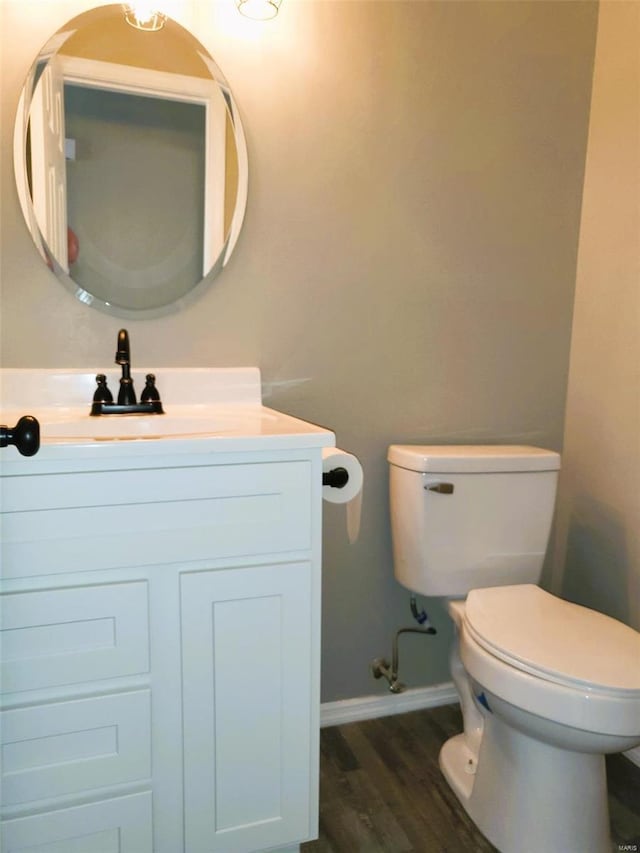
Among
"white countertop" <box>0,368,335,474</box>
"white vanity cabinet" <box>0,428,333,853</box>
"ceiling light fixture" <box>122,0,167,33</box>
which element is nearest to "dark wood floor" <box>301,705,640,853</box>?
Result: "white vanity cabinet" <box>0,428,333,853</box>

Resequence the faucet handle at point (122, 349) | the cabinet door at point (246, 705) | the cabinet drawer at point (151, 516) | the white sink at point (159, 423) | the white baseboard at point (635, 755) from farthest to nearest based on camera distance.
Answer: the white baseboard at point (635, 755), the faucet handle at point (122, 349), the white sink at point (159, 423), the cabinet door at point (246, 705), the cabinet drawer at point (151, 516)

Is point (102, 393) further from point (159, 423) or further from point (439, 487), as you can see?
point (439, 487)

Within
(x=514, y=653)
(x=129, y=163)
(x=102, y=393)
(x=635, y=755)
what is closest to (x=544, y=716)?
(x=514, y=653)

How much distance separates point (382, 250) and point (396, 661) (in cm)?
108

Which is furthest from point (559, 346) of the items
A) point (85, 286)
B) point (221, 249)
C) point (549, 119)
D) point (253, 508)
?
point (85, 286)

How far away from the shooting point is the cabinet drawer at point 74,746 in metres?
0.90

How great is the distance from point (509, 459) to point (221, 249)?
860 mm

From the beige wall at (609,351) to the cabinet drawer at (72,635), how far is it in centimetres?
127

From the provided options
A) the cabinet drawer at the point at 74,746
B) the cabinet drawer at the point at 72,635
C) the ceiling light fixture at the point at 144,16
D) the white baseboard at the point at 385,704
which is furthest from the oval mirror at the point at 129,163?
the white baseboard at the point at 385,704

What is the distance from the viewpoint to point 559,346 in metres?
1.76

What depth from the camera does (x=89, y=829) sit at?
3.16 ft

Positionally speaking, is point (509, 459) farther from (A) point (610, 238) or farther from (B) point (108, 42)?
(B) point (108, 42)

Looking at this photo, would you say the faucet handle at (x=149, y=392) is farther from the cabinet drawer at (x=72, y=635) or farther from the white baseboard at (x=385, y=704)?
the white baseboard at (x=385, y=704)

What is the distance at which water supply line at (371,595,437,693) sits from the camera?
5.24 ft
